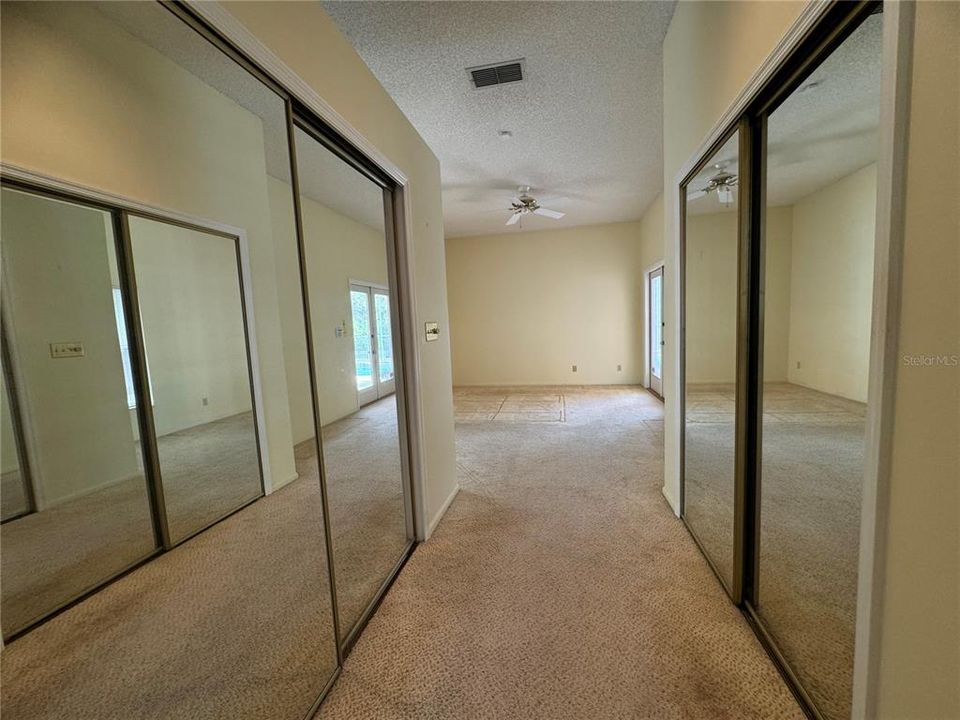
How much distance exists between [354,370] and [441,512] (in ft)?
3.77

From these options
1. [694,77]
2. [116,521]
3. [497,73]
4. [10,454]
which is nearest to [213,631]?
[116,521]

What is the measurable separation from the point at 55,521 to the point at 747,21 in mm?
2763

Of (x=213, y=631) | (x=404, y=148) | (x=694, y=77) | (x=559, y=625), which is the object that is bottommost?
(x=559, y=625)

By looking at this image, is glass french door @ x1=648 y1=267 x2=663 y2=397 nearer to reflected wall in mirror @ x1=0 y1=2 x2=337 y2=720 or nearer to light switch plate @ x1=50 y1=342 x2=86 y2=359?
reflected wall in mirror @ x1=0 y1=2 x2=337 y2=720

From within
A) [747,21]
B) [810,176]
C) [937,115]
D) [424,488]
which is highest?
[747,21]

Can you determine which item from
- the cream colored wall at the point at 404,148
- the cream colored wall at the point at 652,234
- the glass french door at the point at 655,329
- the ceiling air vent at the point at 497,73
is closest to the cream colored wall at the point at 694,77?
the ceiling air vent at the point at 497,73

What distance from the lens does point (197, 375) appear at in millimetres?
1498

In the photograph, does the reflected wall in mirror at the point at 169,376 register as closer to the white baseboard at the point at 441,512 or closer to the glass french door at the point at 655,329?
the white baseboard at the point at 441,512

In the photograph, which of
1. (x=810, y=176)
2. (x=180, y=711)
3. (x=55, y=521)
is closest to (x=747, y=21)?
(x=810, y=176)

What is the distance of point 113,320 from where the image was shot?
1180mm

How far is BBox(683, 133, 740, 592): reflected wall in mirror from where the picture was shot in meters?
1.73

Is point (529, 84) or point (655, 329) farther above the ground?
point (529, 84)

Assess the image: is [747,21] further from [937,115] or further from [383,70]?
[383,70]

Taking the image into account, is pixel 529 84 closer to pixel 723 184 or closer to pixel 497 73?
pixel 497 73
